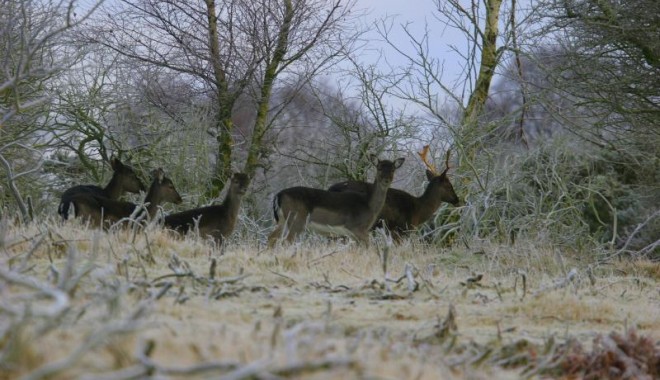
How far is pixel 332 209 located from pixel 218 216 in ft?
5.88

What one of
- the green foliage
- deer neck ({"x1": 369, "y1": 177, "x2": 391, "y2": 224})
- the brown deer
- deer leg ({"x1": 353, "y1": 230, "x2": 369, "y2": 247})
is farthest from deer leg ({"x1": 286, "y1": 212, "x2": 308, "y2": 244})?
the green foliage

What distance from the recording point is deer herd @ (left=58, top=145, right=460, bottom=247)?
1330cm

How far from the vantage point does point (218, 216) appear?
1377 cm

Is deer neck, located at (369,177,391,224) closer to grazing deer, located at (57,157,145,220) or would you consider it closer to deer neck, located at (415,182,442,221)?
deer neck, located at (415,182,442,221)

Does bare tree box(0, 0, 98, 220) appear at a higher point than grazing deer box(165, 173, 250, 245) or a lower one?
higher

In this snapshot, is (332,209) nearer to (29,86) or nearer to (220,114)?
(29,86)

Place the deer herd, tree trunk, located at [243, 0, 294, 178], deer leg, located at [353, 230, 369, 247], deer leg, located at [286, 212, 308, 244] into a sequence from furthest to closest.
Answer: tree trunk, located at [243, 0, 294, 178] → deer leg, located at [353, 230, 369, 247] → deer leg, located at [286, 212, 308, 244] → the deer herd

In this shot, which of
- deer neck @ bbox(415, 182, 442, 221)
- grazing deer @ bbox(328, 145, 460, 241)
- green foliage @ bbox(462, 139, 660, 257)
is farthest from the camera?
green foliage @ bbox(462, 139, 660, 257)

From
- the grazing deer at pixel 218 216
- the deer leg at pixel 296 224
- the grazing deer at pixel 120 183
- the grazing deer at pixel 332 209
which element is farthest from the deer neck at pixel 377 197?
the grazing deer at pixel 120 183

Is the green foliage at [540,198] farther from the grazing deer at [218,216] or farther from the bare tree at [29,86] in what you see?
the bare tree at [29,86]

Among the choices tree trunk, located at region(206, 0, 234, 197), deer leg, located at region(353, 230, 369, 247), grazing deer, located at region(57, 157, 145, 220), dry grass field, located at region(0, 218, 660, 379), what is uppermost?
tree trunk, located at region(206, 0, 234, 197)

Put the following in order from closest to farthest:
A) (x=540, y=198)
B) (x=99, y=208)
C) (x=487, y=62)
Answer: (x=99, y=208)
(x=540, y=198)
(x=487, y=62)

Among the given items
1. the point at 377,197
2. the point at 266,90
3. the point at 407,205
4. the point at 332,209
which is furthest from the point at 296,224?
the point at 266,90

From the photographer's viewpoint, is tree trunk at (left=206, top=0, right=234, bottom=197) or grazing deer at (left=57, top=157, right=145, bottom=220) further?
tree trunk at (left=206, top=0, right=234, bottom=197)
